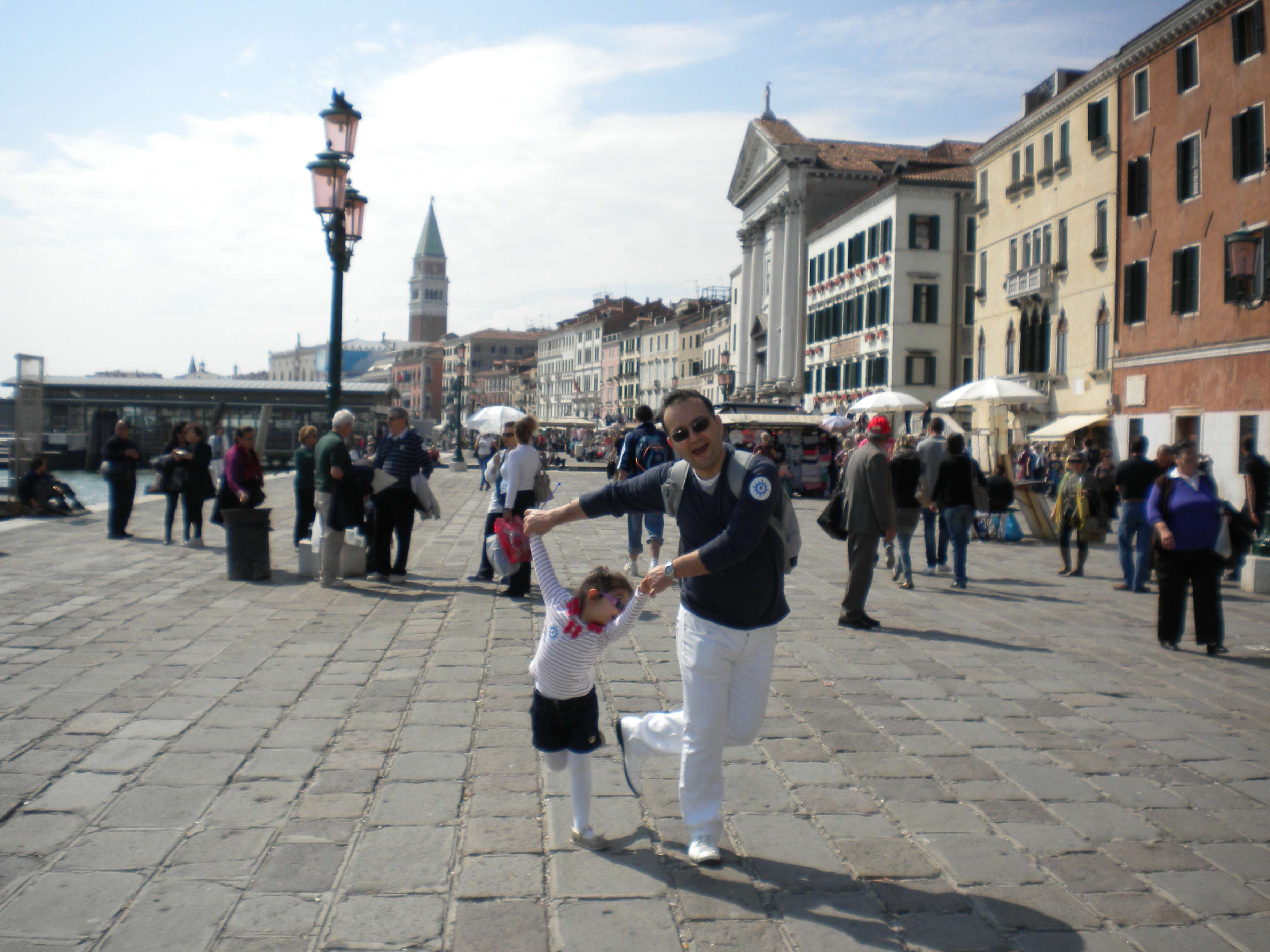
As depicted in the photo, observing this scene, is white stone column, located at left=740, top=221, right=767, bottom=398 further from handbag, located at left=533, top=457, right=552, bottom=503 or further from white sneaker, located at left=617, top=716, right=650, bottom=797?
white sneaker, located at left=617, top=716, right=650, bottom=797

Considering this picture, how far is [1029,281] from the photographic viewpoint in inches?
1355

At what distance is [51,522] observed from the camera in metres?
16.6

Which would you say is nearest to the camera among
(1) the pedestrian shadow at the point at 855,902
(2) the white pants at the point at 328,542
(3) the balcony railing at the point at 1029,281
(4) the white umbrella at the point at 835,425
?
(1) the pedestrian shadow at the point at 855,902

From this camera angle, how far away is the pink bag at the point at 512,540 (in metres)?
7.54

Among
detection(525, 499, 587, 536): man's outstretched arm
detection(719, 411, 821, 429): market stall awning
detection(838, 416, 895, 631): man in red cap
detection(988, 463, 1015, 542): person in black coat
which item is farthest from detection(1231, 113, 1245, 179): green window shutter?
detection(525, 499, 587, 536): man's outstretched arm

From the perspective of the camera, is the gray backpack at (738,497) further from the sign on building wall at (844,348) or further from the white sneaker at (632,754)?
the sign on building wall at (844,348)

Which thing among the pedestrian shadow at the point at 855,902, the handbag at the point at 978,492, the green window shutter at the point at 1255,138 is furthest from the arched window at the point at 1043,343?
the pedestrian shadow at the point at 855,902

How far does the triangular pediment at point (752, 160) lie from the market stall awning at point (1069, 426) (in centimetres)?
3610

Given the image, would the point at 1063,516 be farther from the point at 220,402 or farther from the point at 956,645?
the point at 220,402

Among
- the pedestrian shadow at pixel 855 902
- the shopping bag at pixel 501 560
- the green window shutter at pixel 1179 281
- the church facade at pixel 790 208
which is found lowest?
the pedestrian shadow at pixel 855 902

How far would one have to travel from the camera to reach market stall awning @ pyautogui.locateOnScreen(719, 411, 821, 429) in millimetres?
27016

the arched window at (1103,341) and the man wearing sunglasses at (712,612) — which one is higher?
the arched window at (1103,341)

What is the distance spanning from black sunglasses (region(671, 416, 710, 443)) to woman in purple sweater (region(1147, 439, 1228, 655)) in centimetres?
558

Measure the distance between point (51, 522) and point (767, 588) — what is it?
15605 millimetres
